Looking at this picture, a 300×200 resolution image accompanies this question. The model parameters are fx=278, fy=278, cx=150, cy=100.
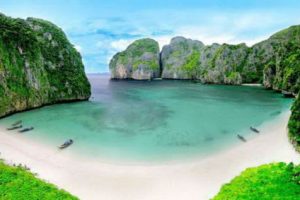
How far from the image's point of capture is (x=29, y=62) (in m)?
61.1

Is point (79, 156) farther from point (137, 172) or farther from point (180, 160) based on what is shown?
point (180, 160)

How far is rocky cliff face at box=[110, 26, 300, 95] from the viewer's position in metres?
93.4

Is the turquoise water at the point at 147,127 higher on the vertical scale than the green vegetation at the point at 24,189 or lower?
lower

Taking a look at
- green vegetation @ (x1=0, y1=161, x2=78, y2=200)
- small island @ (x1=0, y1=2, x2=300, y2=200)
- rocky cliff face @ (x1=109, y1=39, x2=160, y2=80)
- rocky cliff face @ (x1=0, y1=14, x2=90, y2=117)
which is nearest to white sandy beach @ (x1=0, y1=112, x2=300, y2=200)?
small island @ (x1=0, y1=2, x2=300, y2=200)

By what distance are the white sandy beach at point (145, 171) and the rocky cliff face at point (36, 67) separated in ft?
69.1

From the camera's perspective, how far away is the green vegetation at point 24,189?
58.2 ft

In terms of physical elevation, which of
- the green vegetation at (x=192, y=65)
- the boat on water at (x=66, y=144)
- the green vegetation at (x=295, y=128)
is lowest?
the boat on water at (x=66, y=144)

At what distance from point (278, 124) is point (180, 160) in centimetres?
2231

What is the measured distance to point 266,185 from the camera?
18.4 m

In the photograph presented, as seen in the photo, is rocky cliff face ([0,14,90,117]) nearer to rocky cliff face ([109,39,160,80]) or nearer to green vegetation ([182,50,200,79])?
rocky cliff face ([109,39,160,80])

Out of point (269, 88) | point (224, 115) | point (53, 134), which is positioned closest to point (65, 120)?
point (53, 134)

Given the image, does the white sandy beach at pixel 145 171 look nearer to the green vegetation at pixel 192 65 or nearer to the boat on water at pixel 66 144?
the boat on water at pixel 66 144

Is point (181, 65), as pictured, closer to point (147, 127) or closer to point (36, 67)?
point (36, 67)

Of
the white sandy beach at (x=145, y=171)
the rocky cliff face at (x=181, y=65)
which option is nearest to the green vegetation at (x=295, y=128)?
the white sandy beach at (x=145, y=171)
